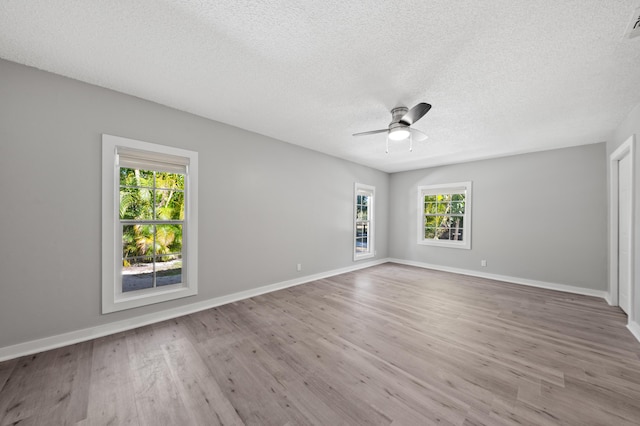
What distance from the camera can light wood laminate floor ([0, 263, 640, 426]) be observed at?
149 centimetres

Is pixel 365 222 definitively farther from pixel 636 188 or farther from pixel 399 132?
pixel 636 188

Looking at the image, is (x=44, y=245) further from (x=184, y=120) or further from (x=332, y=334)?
(x=332, y=334)

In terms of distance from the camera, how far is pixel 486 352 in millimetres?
2182

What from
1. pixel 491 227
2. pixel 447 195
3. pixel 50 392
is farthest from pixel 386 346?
pixel 447 195

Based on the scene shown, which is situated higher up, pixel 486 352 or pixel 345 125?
pixel 345 125

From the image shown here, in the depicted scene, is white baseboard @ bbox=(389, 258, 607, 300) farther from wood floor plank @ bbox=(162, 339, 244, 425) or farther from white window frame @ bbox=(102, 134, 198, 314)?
wood floor plank @ bbox=(162, 339, 244, 425)

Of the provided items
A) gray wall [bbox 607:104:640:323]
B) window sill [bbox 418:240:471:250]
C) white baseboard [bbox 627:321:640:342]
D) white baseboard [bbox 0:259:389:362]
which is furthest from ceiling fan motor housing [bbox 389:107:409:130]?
window sill [bbox 418:240:471:250]

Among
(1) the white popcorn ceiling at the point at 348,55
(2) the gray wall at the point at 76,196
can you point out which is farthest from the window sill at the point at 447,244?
(2) the gray wall at the point at 76,196

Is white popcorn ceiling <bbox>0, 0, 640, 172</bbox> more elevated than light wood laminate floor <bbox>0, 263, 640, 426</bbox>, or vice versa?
white popcorn ceiling <bbox>0, 0, 640, 172</bbox>

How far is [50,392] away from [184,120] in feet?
Answer: 9.37

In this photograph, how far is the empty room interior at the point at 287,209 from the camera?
61.3 inches

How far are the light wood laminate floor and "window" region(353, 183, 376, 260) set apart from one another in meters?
2.89

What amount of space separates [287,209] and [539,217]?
4782 mm

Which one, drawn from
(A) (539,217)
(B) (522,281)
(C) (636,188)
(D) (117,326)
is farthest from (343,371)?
(A) (539,217)
